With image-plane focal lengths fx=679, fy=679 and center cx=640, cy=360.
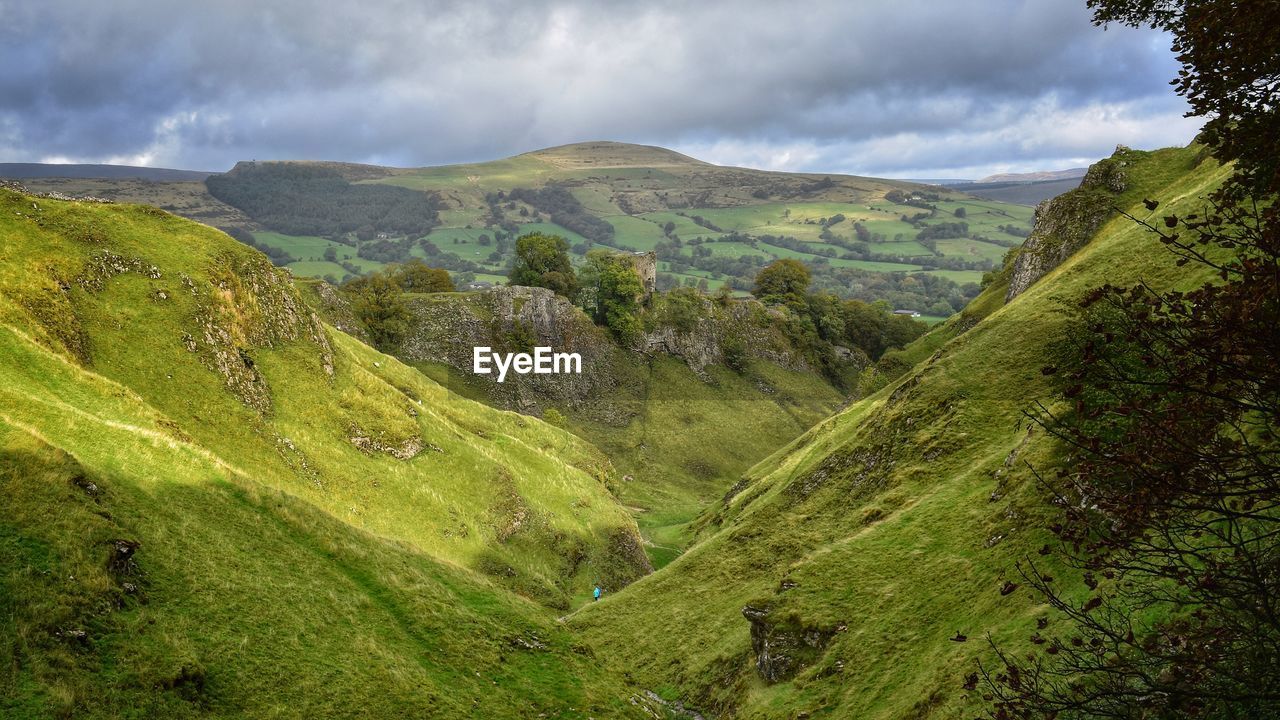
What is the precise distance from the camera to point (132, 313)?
34.8m

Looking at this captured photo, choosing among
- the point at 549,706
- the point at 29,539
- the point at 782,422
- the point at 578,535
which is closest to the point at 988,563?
the point at 549,706

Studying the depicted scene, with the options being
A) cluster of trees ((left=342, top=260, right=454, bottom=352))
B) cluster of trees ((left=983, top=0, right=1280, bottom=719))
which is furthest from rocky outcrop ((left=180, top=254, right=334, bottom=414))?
cluster of trees ((left=342, top=260, right=454, bottom=352))

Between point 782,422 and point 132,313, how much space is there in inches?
3886

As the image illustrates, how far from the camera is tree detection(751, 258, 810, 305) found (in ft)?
498

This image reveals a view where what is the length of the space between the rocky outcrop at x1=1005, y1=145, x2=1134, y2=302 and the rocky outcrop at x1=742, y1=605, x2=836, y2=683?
44.4 meters

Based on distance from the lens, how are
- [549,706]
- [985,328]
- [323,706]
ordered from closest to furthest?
[323,706] < [549,706] < [985,328]

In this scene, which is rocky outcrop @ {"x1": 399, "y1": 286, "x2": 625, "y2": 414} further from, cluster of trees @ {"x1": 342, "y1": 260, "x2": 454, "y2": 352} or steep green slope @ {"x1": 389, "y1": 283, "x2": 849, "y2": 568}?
cluster of trees @ {"x1": 342, "y1": 260, "x2": 454, "y2": 352}

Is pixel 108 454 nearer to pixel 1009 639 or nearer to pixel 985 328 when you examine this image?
pixel 1009 639

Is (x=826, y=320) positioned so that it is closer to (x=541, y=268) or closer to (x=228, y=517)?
(x=541, y=268)

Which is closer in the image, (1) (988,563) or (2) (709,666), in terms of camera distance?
(1) (988,563)

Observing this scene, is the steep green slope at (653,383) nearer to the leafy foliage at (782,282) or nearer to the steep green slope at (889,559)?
the leafy foliage at (782,282)

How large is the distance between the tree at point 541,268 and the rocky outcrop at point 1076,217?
278ft
